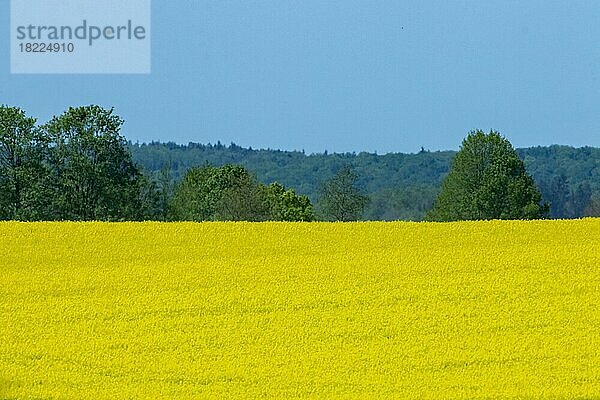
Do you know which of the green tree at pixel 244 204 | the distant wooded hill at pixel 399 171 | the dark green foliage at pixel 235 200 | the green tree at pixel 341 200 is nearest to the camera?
the green tree at pixel 244 204

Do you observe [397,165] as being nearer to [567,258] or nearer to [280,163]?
[280,163]

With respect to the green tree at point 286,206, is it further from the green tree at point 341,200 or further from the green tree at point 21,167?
the green tree at point 21,167

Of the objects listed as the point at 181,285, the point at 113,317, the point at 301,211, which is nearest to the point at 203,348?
the point at 113,317

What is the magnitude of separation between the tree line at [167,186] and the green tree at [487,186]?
0.06 m

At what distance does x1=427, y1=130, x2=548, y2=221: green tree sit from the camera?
174ft

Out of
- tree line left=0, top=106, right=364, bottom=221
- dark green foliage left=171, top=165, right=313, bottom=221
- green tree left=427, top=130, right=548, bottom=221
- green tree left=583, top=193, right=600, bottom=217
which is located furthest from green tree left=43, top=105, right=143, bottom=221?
green tree left=583, top=193, right=600, bottom=217

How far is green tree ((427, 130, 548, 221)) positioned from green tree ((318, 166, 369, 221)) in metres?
9.26

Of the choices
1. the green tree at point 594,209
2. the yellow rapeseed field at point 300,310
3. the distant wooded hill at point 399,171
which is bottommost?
the yellow rapeseed field at point 300,310

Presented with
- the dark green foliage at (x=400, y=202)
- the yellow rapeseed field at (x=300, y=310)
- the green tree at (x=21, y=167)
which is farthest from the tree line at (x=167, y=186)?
the yellow rapeseed field at (x=300, y=310)

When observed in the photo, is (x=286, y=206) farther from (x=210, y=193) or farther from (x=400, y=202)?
(x=400, y=202)

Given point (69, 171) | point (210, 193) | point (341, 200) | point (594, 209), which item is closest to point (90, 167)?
point (69, 171)

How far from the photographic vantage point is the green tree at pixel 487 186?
5306 cm

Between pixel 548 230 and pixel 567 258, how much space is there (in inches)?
114

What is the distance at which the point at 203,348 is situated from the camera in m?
17.4
